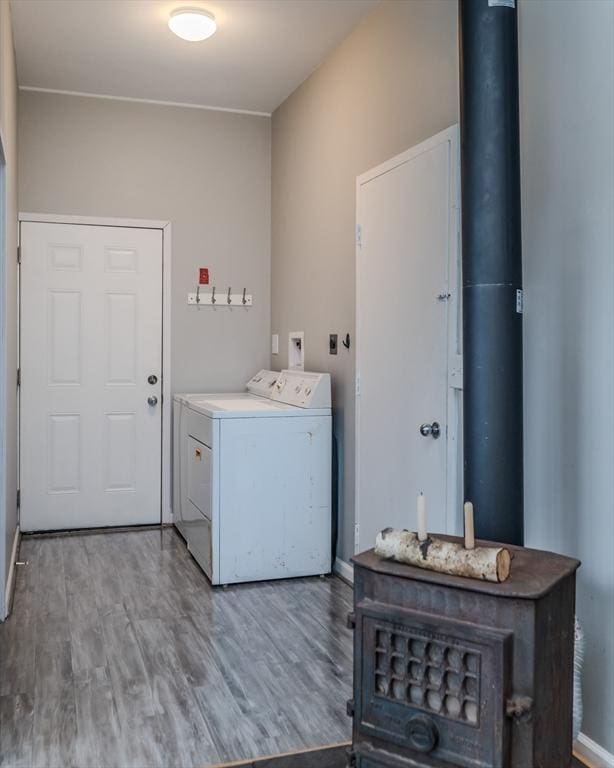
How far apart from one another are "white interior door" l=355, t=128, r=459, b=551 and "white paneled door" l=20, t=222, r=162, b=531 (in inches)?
73.4

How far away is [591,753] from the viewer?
2.07 metres

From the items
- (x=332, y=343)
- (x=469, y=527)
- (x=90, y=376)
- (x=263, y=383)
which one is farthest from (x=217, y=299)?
(x=469, y=527)

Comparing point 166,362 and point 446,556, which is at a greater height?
point 166,362

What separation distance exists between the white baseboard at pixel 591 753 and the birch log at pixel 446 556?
0.80 meters

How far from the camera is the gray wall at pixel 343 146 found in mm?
3027

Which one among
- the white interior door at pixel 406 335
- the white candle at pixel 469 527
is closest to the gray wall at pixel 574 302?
the white interior door at pixel 406 335

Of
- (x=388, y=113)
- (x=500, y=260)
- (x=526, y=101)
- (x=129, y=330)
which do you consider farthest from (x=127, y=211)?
(x=500, y=260)

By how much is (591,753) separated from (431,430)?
4.09 feet

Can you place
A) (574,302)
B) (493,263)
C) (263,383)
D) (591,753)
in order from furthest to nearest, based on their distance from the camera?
(263,383), (574,302), (591,753), (493,263)

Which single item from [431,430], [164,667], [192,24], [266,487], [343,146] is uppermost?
[192,24]

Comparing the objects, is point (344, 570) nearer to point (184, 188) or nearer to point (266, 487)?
point (266, 487)

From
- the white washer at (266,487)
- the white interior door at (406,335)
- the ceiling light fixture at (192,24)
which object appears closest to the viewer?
the white interior door at (406,335)

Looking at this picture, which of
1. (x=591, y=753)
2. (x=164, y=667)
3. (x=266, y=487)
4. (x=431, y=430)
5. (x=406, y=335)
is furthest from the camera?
(x=266, y=487)

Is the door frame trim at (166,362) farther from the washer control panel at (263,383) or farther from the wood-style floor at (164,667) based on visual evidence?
the wood-style floor at (164,667)
